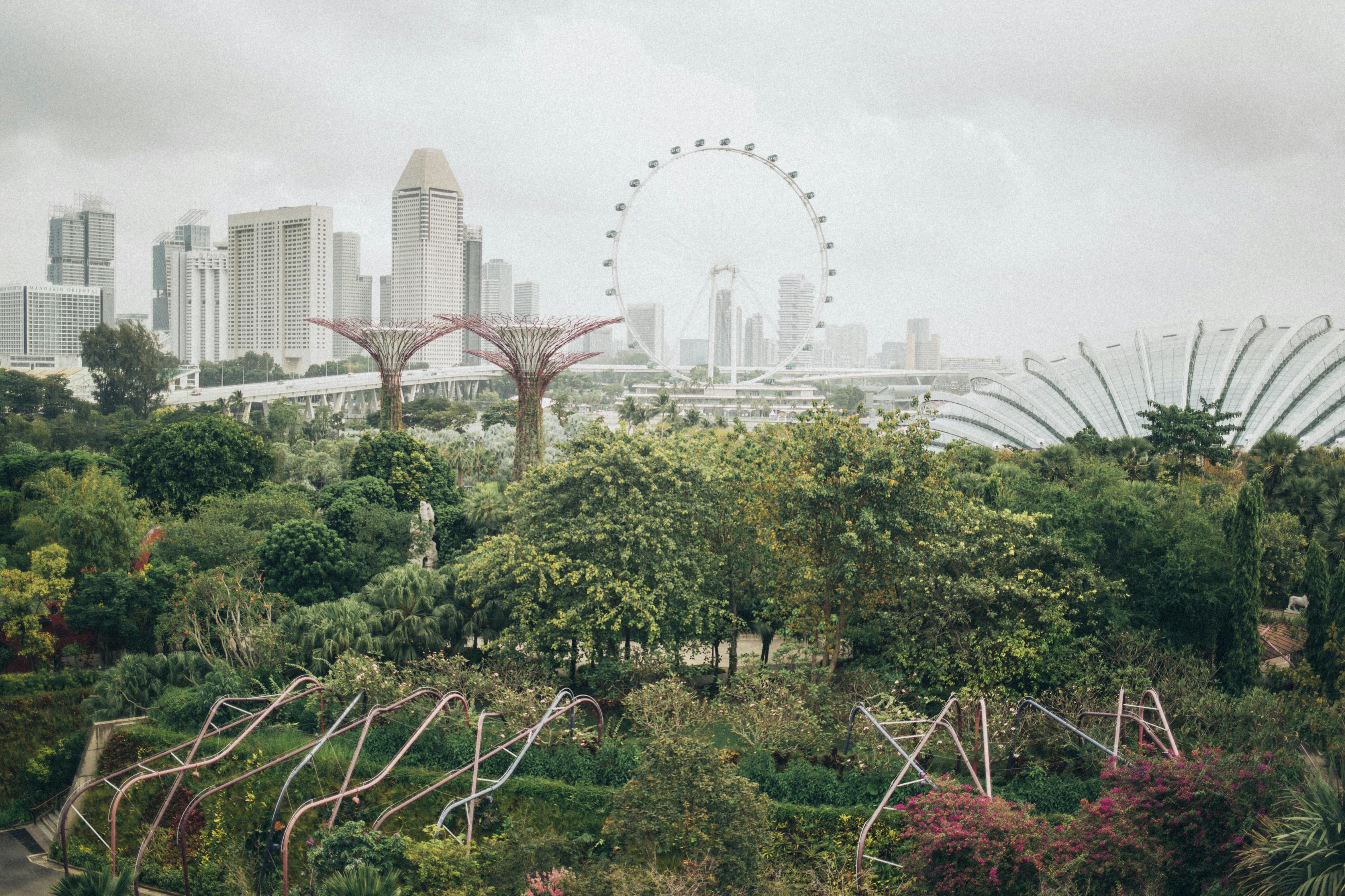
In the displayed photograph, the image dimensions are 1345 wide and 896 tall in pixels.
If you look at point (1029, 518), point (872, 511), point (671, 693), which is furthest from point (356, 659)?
point (1029, 518)

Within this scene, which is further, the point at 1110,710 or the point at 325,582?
the point at 325,582

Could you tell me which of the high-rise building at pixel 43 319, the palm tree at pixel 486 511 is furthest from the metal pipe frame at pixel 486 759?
the high-rise building at pixel 43 319

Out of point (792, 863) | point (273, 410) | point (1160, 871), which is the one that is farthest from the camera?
point (273, 410)

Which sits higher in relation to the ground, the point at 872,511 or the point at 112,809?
the point at 872,511

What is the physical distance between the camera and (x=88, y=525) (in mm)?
25328

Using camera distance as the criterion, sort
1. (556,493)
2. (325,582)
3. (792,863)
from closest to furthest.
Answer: (792,863)
(556,493)
(325,582)

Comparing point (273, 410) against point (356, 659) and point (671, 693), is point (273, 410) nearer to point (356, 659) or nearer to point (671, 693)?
point (356, 659)

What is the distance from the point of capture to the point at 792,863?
1500 cm

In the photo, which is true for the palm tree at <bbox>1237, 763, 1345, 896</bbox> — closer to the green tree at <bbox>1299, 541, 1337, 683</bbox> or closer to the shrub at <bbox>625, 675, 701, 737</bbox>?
the green tree at <bbox>1299, 541, 1337, 683</bbox>

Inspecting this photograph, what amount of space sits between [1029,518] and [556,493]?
34.1ft

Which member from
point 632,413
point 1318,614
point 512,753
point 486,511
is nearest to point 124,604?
point 486,511

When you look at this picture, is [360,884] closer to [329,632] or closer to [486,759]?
[486,759]

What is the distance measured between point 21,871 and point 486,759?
9.48 meters

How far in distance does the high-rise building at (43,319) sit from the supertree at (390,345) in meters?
108
